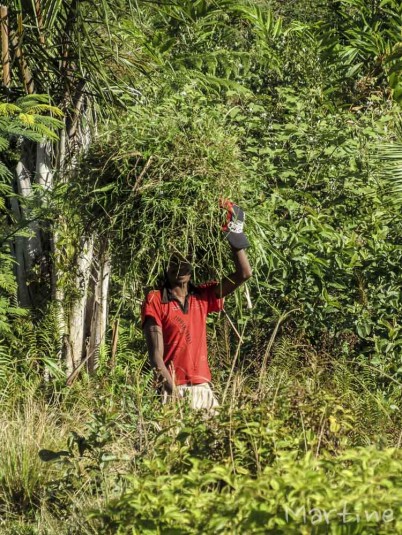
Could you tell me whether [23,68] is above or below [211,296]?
above

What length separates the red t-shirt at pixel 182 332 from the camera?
6512mm

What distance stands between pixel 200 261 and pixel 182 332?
475 millimetres

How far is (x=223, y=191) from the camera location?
240 inches

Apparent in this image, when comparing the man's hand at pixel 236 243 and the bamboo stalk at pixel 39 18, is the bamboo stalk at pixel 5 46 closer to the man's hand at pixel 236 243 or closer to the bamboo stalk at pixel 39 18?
the bamboo stalk at pixel 39 18

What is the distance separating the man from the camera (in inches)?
252

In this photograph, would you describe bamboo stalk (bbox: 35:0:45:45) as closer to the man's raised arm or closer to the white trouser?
the man's raised arm

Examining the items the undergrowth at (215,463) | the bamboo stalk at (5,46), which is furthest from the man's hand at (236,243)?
the bamboo stalk at (5,46)

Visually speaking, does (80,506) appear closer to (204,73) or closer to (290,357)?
(290,357)

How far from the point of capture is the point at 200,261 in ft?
21.0

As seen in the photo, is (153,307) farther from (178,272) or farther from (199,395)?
(199,395)

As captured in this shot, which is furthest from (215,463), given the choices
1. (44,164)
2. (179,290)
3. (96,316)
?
(44,164)

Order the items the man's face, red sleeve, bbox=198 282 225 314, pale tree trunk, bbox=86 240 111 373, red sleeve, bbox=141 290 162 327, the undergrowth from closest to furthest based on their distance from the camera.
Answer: the undergrowth
the man's face
red sleeve, bbox=141 290 162 327
red sleeve, bbox=198 282 225 314
pale tree trunk, bbox=86 240 111 373

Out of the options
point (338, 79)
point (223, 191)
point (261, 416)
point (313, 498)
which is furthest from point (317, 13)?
point (313, 498)

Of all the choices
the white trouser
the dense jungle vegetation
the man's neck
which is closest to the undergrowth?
the dense jungle vegetation
